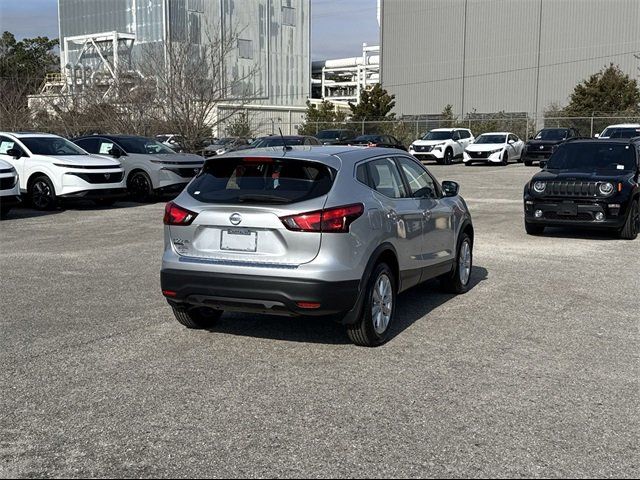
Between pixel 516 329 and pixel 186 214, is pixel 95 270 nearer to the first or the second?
pixel 186 214

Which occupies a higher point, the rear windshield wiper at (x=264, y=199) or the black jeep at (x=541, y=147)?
the rear windshield wiper at (x=264, y=199)

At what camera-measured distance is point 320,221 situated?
5734 millimetres

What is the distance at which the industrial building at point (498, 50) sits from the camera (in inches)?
2126

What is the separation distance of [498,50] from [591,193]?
48.9 metres

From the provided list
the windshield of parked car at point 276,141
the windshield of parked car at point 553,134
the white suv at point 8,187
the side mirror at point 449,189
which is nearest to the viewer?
the side mirror at point 449,189

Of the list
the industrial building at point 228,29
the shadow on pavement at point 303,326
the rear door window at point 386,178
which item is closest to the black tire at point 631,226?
the shadow on pavement at point 303,326

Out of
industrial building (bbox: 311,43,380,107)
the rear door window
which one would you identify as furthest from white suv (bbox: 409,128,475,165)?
industrial building (bbox: 311,43,380,107)

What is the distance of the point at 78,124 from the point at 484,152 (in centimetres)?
1890

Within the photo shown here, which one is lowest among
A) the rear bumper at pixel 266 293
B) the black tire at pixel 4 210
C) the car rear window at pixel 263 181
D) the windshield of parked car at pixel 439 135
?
the black tire at pixel 4 210

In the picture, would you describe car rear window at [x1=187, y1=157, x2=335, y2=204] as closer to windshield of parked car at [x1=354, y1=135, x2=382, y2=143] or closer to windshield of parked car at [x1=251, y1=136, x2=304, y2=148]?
windshield of parked car at [x1=251, y1=136, x2=304, y2=148]

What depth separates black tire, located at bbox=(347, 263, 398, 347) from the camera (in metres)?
6.04

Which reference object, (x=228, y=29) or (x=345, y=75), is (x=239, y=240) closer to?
(x=228, y=29)

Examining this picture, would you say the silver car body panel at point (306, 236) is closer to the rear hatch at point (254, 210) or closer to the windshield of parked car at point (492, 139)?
the rear hatch at point (254, 210)

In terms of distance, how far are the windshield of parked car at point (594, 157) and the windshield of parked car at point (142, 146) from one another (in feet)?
34.3
